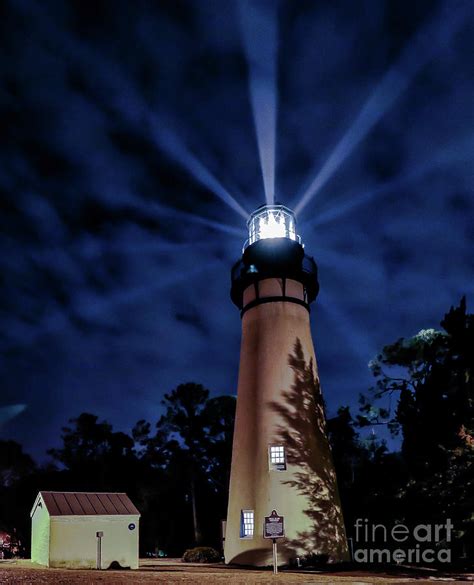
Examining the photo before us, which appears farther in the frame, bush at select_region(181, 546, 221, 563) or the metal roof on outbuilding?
bush at select_region(181, 546, 221, 563)

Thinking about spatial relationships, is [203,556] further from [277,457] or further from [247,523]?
[277,457]

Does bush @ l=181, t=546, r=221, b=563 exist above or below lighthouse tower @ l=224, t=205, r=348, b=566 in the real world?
below

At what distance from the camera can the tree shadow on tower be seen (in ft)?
81.4

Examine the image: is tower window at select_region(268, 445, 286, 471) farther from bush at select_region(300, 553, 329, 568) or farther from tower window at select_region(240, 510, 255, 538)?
bush at select_region(300, 553, 329, 568)

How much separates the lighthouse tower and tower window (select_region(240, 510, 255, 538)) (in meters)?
0.04

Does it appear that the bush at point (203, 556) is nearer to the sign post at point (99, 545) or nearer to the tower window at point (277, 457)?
the sign post at point (99, 545)

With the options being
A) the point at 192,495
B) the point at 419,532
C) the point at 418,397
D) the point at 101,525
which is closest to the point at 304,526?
the point at 419,532

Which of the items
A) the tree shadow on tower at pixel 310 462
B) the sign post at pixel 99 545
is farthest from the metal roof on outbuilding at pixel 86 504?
the tree shadow on tower at pixel 310 462

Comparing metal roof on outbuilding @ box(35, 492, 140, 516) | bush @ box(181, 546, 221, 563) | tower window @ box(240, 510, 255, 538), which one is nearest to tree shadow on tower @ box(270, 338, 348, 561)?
tower window @ box(240, 510, 255, 538)

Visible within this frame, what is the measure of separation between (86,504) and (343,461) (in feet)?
80.5

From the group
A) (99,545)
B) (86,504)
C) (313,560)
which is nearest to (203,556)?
(99,545)

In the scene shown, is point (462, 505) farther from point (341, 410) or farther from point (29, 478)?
point (29, 478)

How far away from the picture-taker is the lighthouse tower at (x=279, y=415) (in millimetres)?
24781

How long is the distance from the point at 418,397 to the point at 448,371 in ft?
9.13
